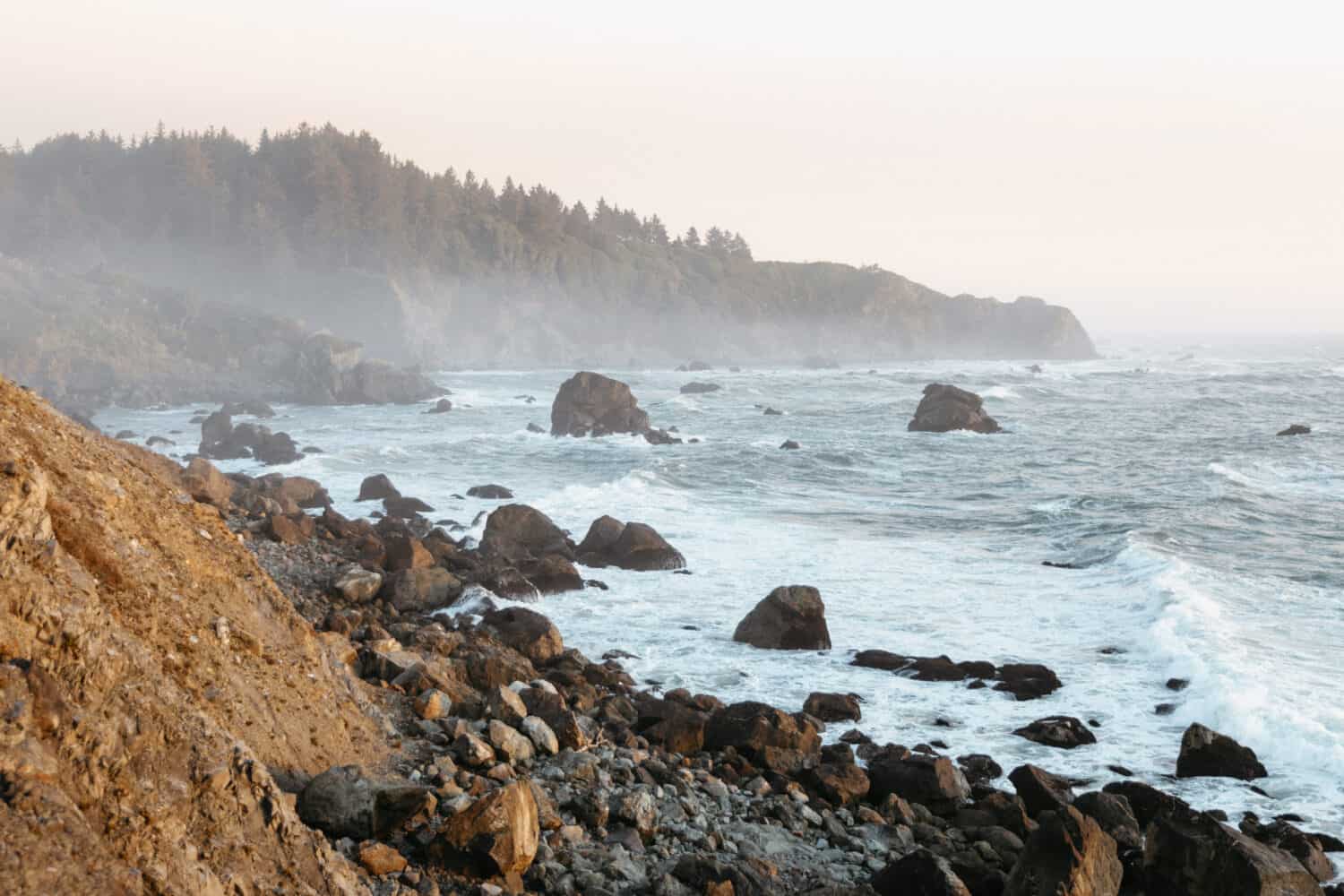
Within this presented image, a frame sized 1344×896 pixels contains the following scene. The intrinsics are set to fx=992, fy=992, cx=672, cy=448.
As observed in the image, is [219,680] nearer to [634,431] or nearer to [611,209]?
[634,431]

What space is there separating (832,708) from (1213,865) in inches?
206

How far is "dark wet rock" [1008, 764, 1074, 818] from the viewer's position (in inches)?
380

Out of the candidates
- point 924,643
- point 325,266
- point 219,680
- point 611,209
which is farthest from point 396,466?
point 611,209

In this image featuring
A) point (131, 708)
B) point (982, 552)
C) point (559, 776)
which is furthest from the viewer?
point (982, 552)

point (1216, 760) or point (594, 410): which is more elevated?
point (594, 410)

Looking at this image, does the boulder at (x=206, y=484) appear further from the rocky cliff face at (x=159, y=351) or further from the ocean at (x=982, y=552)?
the rocky cliff face at (x=159, y=351)

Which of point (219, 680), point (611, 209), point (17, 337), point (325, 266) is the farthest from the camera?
point (611, 209)

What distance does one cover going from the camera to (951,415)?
142ft

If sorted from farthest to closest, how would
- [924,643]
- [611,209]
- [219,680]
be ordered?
[611,209]
[924,643]
[219,680]

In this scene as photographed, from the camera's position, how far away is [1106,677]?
549 inches

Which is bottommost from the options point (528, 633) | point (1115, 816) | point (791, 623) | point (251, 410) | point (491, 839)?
point (1115, 816)

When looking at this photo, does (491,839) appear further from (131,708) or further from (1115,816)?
(1115,816)

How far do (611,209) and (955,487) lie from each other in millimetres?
99190

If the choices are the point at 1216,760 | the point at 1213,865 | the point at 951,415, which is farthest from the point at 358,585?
the point at 951,415
